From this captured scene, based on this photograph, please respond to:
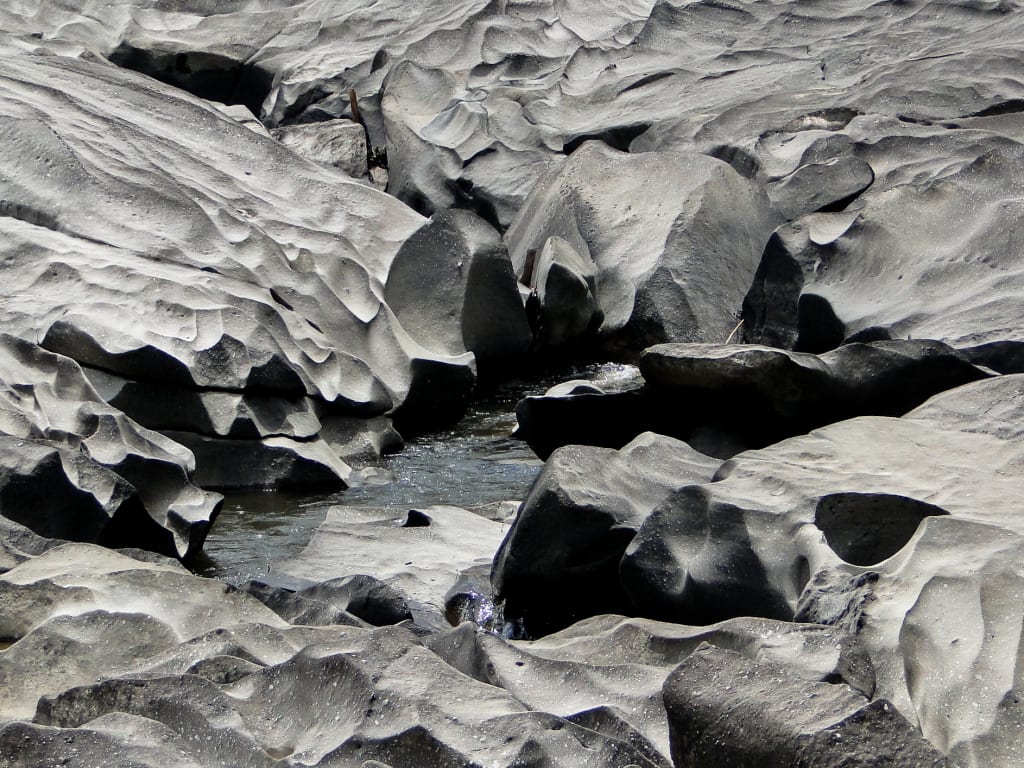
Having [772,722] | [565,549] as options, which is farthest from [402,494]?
[772,722]

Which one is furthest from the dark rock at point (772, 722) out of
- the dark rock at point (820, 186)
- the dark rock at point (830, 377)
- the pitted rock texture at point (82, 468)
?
the dark rock at point (820, 186)

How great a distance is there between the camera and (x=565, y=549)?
12.3 ft

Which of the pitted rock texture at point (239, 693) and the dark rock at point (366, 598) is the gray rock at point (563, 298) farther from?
the pitted rock texture at point (239, 693)

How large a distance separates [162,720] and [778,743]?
1011 millimetres

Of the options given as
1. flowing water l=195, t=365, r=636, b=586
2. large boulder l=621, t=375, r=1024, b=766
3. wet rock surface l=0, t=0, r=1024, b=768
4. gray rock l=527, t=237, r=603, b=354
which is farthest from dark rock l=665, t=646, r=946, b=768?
gray rock l=527, t=237, r=603, b=354

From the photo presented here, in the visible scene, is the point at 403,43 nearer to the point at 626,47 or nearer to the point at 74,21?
the point at 626,47

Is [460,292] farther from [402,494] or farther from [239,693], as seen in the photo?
[239,693]

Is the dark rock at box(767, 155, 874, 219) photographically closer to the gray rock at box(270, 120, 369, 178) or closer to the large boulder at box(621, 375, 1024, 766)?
the large boulder at box(621, 375, 1024, 766)

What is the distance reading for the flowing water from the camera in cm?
454

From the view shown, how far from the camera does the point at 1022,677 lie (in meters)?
2.61

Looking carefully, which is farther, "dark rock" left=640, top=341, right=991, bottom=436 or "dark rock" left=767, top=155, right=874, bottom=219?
"dark rock" left=767, top=155, right=874, bottom=219

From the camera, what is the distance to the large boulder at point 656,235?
644 cm

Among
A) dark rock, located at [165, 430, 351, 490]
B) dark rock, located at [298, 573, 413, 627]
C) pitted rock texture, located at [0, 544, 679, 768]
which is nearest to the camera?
pitted rock texture, located at [0, 544, 679, 768]

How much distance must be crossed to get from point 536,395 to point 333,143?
3672 mm
